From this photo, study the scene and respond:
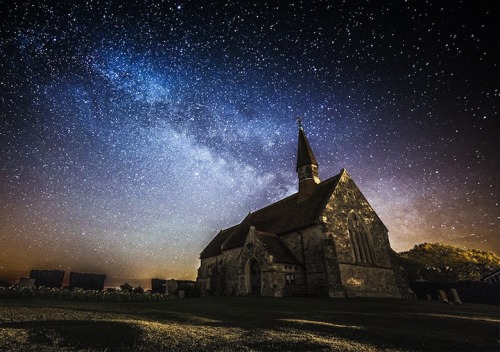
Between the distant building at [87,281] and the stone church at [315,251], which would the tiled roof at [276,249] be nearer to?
the stone church at [315,251]

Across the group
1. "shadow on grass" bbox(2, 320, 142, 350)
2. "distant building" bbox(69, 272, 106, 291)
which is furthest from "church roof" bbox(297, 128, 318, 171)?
"shadow on grass" bbox(2, 320, 142, 350)

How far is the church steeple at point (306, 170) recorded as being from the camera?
1109 inches

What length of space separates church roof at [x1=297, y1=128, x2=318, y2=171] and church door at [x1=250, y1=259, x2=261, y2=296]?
41.8ft

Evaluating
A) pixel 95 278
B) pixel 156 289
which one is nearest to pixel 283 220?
pixel 156 289

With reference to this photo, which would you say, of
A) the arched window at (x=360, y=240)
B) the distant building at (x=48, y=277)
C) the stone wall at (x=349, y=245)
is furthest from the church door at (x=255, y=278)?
the distant building at (x=48, y=277)

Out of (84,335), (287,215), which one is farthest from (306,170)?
(84,335)

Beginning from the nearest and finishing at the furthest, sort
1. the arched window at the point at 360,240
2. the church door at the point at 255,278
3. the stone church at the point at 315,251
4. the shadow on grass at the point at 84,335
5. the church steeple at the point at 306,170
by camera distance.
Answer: the shadow on grass at the point at 84,335 < the stone church at the point at 315,251 < the church door at the point at 255,278 < the arched window at the point at 360,240 < the church steeple at the point at 306,170

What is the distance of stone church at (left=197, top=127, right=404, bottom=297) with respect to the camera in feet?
65.2

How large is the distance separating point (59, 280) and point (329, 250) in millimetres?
22410

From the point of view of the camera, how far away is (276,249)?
21641 mm

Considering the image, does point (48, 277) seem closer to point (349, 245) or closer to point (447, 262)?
point (349, 245)

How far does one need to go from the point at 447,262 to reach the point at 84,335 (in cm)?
7057

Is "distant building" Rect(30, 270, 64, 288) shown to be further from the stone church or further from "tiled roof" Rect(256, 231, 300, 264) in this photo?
"tiled roof" Rect(256, 231, 300, 264)

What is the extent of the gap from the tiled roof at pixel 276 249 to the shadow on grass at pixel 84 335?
15.2 meters
